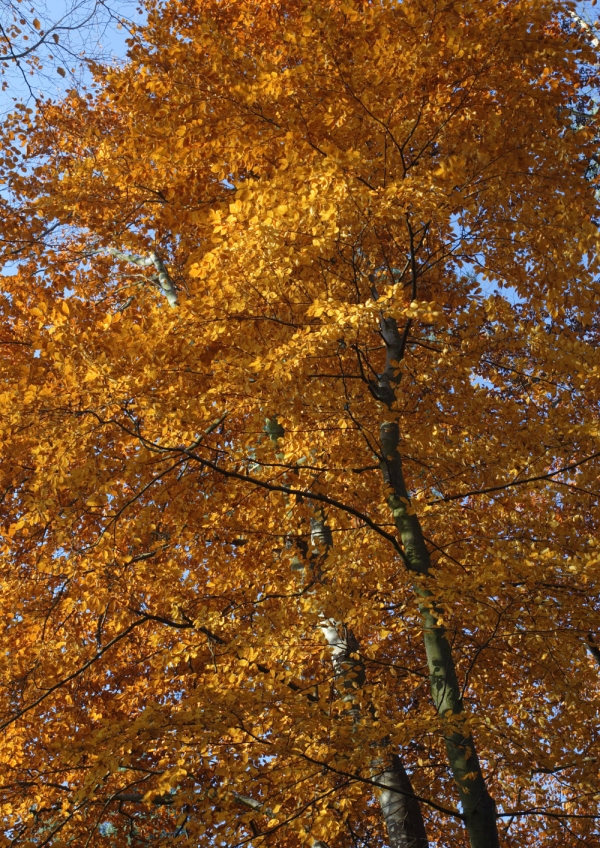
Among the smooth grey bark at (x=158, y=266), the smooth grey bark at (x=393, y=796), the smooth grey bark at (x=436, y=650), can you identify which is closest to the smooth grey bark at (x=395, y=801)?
the smooth grey bark at (x=393, y=796)

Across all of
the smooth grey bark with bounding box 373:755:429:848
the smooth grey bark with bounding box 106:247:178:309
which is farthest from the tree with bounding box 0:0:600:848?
the smooth grey bark with bounding box 106:247:178:309

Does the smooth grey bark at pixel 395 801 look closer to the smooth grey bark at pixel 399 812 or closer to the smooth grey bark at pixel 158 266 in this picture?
the smooth grey bark at pixel 399 812

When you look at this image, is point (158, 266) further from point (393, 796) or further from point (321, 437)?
point (393, 796)

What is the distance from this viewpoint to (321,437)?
4863 millimetres

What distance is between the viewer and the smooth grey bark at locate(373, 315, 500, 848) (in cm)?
352

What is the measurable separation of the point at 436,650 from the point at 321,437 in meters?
1.69

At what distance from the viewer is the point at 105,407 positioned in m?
3.76

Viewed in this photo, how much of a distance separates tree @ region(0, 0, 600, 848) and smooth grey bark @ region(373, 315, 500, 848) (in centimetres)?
2

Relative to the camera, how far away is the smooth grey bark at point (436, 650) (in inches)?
138

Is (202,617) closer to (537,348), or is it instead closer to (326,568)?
(326,568)

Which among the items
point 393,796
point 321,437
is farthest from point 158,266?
point 393,796

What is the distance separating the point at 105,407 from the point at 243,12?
4459 mm

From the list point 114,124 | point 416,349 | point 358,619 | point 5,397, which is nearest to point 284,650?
point 358,619

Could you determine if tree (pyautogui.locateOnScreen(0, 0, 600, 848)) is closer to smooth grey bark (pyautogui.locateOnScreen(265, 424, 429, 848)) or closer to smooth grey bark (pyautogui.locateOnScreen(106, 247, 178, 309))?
smooth grey bark (pyautogui.locateOnScreen(265, 424, 429, 848))
